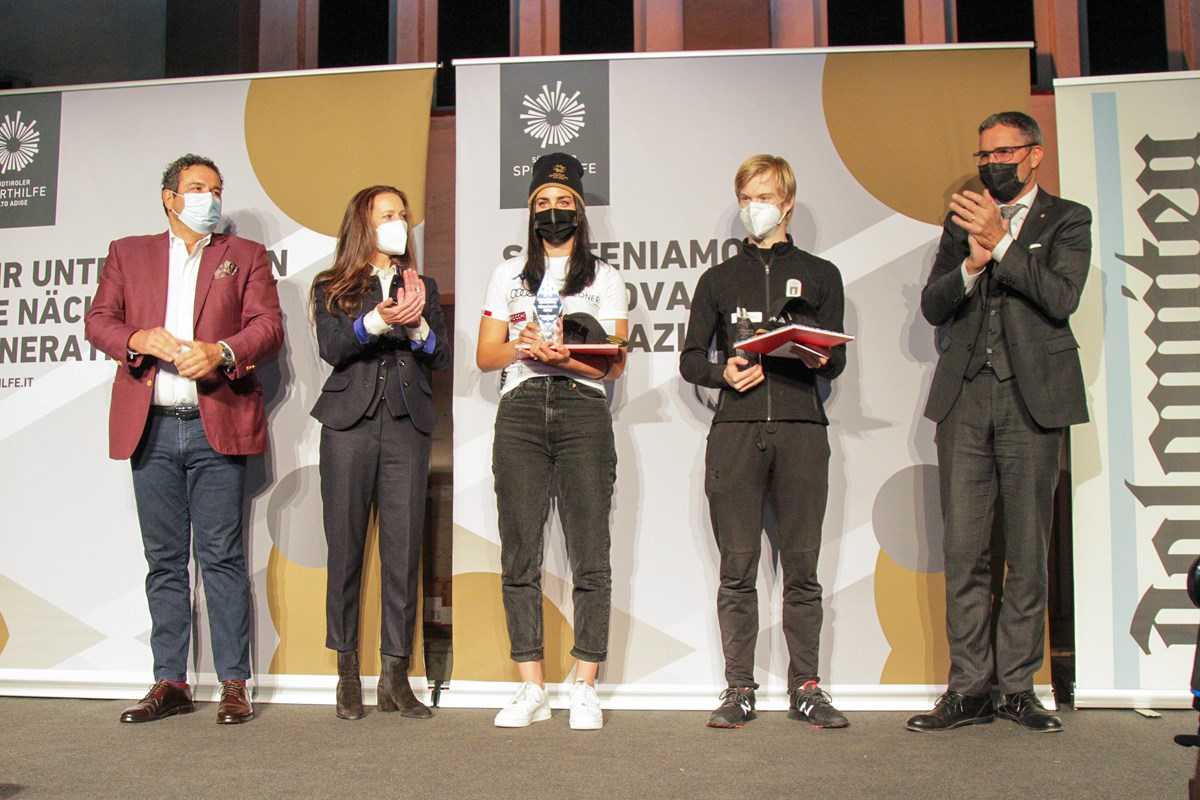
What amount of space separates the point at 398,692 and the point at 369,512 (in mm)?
611

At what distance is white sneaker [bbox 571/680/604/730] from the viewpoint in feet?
10.1

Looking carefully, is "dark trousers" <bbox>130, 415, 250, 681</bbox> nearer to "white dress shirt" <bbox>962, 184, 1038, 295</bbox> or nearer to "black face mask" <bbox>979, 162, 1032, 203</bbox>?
"white dress shirt" <bbox>962, 184, 1038, 295</bbox>

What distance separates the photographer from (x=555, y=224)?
10.8 feet

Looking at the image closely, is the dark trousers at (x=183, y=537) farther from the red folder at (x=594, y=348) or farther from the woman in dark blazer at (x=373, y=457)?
the red folder at (x=594, y=348)

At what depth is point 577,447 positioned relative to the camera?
127 inches

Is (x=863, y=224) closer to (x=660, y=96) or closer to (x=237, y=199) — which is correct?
(x=660, y=96)

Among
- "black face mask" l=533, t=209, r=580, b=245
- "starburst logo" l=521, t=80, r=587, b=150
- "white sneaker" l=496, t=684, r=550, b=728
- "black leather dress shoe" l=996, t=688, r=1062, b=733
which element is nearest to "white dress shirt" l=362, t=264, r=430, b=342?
"black face mask" l=533, t=209, r=580, b=245

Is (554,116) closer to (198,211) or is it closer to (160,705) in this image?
(198,211)

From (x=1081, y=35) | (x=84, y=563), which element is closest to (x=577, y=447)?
(x=84, y=563)

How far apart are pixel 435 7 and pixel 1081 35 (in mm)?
3021

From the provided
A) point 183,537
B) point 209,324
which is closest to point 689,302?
point 209,324

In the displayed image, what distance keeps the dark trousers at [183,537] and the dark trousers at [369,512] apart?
1.06ft

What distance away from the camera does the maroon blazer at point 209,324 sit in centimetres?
334

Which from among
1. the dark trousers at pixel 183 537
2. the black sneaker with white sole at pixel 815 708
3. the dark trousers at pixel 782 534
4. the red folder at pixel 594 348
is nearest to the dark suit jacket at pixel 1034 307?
the dark trousers at pixel 782 534
